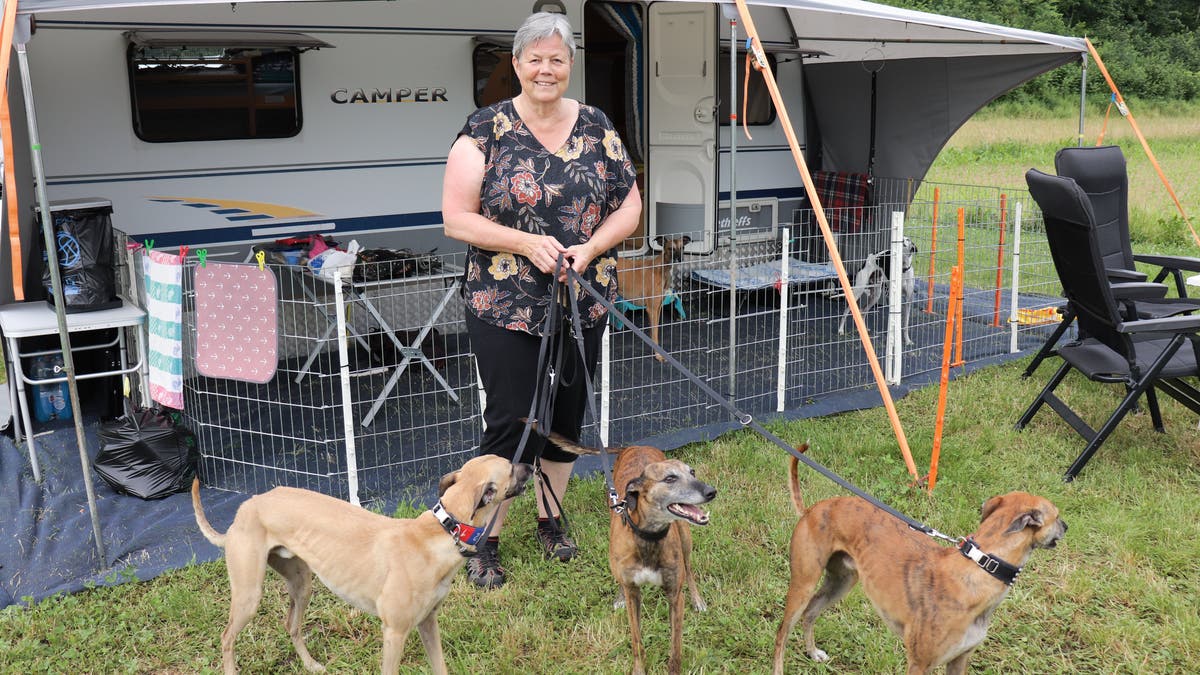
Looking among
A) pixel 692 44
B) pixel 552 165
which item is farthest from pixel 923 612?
pixel 692 44

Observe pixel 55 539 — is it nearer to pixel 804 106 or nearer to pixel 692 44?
pixel 692 44

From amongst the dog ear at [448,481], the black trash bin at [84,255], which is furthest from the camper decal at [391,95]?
the dog ear at [448,481]

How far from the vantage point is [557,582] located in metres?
3.45

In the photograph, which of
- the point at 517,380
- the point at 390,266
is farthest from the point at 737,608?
the point at 390,266

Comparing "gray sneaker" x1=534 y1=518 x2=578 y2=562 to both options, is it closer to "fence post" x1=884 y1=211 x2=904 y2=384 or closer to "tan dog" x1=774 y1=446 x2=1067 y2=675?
"tan dog" x1=774 y1=446 x2=1067 y2=675

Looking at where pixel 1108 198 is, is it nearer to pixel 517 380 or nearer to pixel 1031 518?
pixel 1031 518

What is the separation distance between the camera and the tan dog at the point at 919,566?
236 cm

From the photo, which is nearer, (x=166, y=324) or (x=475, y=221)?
(x=475, y=221)

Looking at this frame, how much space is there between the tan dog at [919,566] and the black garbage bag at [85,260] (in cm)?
335

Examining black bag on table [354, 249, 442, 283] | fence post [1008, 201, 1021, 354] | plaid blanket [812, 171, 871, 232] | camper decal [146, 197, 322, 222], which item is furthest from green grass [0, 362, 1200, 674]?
plaid blanket [812, 171, 871, 232]

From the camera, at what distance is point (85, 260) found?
14.4 feet

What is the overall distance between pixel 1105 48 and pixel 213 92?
2493 cm

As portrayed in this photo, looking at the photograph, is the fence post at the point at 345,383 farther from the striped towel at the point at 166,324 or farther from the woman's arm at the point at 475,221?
the woman's arm at the point at 475,221

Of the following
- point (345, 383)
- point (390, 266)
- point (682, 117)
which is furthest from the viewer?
point (682, 117)
